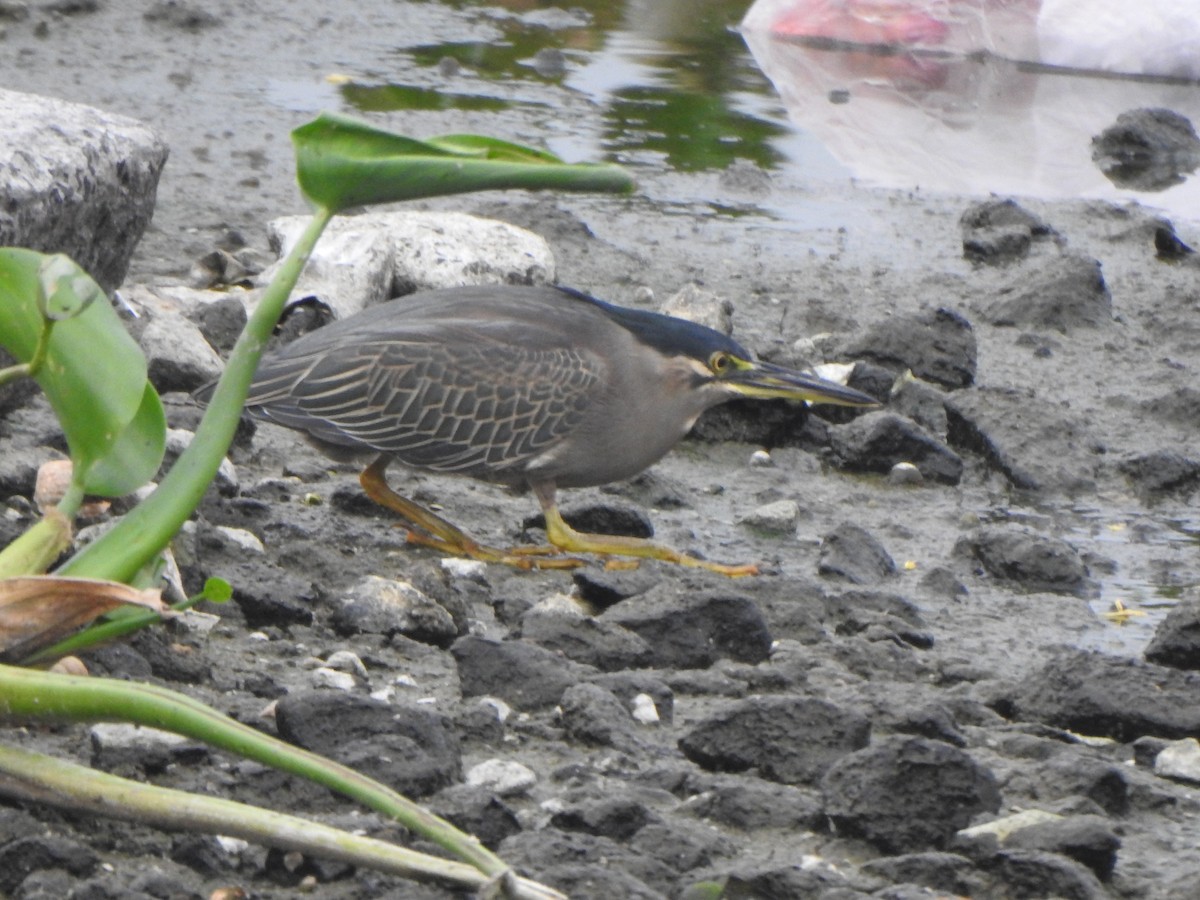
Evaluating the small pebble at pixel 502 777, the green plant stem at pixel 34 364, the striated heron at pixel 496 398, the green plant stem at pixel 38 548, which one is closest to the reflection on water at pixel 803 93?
the striated heron at pixel 496 398

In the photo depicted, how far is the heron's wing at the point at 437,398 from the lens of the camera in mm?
4750

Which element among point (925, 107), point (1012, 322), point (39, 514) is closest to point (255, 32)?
point (925, 107)

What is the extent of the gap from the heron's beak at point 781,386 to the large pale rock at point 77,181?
167 cm

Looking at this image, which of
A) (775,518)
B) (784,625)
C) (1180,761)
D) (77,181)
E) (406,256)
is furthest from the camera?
(406,256)

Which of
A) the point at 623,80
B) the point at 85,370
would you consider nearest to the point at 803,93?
the point at 623,80

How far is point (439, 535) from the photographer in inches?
186

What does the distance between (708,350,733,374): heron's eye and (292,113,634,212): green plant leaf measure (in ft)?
7.27

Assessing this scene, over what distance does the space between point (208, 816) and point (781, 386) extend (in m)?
2.91

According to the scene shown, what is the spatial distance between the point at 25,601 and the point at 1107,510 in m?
3.57

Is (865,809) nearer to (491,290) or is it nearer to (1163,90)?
(491,290)

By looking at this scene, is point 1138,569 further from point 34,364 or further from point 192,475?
point 34,364

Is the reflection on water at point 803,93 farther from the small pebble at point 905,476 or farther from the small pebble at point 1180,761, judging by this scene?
the small pebble at point 1180,761

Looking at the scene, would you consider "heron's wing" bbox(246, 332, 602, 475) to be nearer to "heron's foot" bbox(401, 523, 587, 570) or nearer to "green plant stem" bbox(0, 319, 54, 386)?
"heron's foot" bbox(401, 523, 587, 570)

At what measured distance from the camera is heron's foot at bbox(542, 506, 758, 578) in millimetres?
4699
